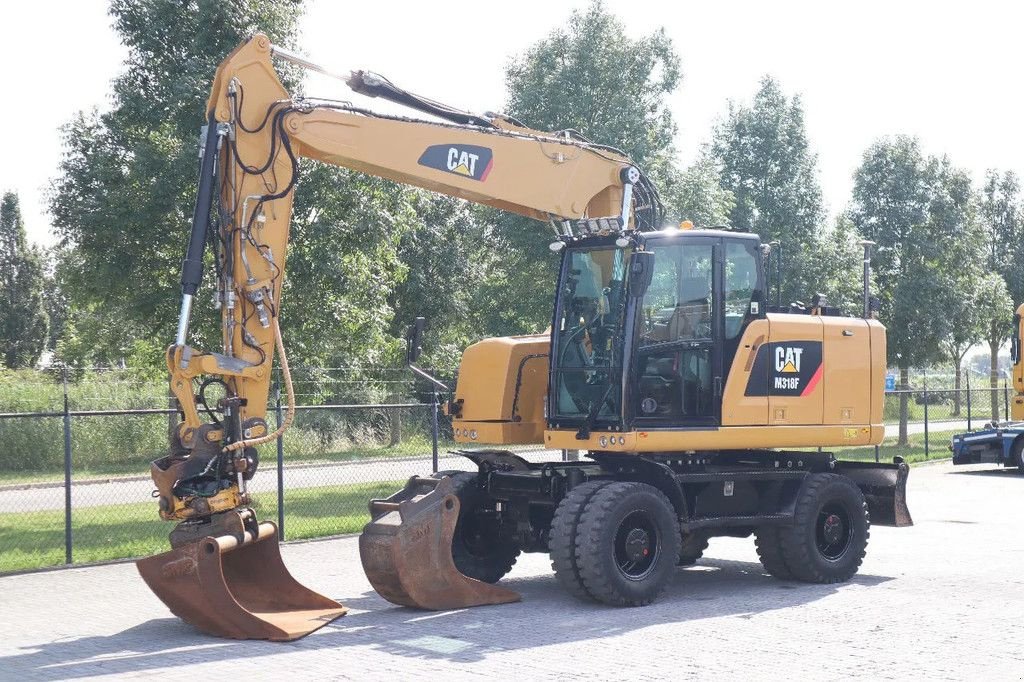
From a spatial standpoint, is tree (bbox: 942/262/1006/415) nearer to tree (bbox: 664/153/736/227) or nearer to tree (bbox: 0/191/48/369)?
tree (bbox: 664/153/736/227)

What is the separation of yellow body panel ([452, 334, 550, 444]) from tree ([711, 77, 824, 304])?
22.2 metres

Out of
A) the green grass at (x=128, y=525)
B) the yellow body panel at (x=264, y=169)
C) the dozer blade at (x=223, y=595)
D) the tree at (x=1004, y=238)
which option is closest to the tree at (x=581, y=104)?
the green grass at (x=128, y=525)

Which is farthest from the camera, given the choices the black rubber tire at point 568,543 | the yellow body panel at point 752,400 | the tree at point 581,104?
the tree at point 581,104

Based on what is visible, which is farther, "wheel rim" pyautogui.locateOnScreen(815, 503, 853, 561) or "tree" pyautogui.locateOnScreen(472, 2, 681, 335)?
"tree" pyautogui.locateOnScreen(472, 2, 681, 335)

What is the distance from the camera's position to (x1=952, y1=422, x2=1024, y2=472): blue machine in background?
1061 inches

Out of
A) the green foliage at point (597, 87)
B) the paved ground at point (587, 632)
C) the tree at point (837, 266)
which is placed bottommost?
the paved ground at point (587, 632)

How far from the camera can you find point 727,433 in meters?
11.9

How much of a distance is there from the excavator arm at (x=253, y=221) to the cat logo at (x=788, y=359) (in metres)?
2.12

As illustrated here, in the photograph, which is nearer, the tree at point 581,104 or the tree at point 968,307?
the tree at point 581,104

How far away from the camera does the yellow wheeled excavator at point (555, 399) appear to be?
401 inches

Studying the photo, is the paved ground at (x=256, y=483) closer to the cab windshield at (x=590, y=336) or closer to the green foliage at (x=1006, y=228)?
the cab windshield at (x=590, y=336)

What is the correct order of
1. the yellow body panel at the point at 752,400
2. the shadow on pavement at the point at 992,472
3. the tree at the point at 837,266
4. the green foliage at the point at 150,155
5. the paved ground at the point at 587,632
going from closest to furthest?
the paved ground at the point at 587,632 → the yellow body panel at the point at 752,400 → the green foliage at the point at 150,155 → the shadow on pavement at the point at 992,472 → the tree at the point at 837,266

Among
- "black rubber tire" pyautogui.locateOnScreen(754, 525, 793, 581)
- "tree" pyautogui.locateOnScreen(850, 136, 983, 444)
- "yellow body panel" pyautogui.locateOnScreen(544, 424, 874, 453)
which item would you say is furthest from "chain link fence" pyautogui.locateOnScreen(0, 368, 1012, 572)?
"black rubber tire" pyautogui.locateOnScreen(754, 525, 793, 581)

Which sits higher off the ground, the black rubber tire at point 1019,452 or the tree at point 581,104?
the tree at point 581,104
